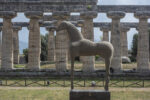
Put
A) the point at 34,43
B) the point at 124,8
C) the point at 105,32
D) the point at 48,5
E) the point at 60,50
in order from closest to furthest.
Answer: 1. the point at 60,50
2. the point at 48,5
3. the point at 124,8
4. the point at 34,43
5. the point at 105,32

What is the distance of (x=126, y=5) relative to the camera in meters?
35.4

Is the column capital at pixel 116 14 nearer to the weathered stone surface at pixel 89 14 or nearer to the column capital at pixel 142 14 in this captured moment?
the column capital at pixel 142 14

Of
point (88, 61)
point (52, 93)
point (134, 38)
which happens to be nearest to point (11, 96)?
point (52, 93)

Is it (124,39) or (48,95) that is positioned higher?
(124,39)

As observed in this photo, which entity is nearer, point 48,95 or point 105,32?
point 48,95

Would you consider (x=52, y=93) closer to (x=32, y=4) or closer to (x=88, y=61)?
(x=88, y=61)

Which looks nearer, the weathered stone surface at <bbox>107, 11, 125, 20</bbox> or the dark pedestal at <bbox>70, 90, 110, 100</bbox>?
the dark pedestal at <bbox>70, 90, 110, 100</bbox>

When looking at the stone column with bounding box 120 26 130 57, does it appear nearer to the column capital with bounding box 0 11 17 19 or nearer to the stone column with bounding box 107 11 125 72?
the stone column with bounding box 107 11 125 72

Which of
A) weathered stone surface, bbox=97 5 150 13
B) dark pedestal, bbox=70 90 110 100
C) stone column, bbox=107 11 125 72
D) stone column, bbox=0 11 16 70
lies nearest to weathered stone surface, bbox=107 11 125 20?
stone column, bbox=107 11 125 72

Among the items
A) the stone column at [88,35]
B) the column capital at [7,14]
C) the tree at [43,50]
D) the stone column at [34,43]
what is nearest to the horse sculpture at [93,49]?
the stone column at [88,35]

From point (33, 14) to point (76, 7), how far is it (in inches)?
249

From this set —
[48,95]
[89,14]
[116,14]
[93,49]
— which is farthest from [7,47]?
[93,49]

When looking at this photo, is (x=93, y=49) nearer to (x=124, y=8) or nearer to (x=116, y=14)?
(x=116, y=14)

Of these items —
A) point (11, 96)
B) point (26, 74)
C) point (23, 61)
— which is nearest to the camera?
point (11, 96)
